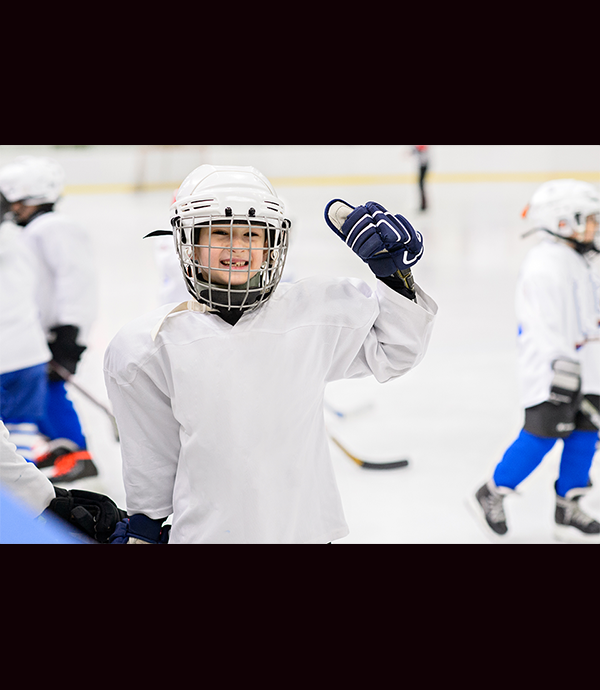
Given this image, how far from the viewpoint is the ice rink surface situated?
2.96 m

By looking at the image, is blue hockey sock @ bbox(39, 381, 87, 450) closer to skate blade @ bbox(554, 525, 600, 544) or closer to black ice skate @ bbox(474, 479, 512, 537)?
black ice skate @ bbox(474, 479, 512, 537)

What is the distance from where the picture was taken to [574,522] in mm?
2783

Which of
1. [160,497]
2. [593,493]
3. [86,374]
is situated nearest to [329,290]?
[160,497]

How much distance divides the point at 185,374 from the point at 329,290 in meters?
0.27

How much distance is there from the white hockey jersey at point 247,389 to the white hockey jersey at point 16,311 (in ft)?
5.42

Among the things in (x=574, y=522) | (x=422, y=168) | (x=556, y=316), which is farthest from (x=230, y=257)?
(x=422, y=168)

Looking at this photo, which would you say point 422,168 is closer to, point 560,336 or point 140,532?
point 560,336

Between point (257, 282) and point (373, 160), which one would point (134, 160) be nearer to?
point (373, 160)

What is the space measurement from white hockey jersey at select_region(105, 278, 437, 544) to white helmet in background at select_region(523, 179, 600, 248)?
1499 millimetres

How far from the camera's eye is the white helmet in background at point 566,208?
2.60 meters

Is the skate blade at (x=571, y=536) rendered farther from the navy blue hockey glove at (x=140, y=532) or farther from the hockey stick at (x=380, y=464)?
the navy blue hockey glove at (x=140, y=532)

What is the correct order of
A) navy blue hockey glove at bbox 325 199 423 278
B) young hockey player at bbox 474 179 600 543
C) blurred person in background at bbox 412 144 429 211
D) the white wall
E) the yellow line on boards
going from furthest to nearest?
the white wall
the yellow line on boards
blurred person in background at bbox 412 144 429 211
young hockey player at bbox 474 179 600 543
navy blue hockey glove at bbox 325 199 423 278

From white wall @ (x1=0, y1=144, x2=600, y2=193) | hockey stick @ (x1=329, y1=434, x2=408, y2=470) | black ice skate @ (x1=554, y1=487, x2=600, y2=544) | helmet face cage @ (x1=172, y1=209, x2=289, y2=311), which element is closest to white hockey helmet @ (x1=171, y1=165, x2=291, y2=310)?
helmet face cage @ (x1=172, y1=209, x2=289, y2=311)

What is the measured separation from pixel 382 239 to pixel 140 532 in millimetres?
643
